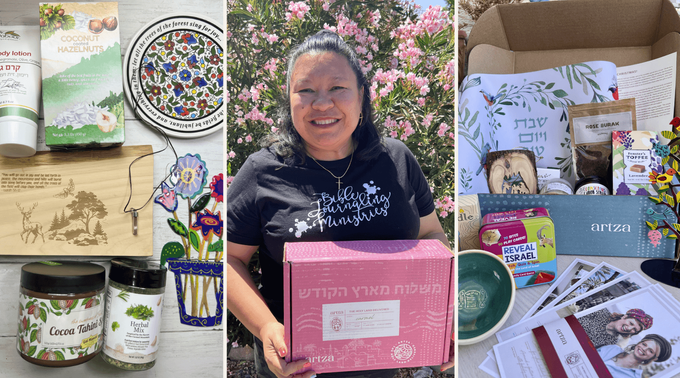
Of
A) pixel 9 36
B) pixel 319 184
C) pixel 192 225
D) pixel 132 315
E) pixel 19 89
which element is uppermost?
pixel 9 36

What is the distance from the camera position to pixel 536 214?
81cm

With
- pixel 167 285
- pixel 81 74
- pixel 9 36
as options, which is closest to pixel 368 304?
pixel 167 285

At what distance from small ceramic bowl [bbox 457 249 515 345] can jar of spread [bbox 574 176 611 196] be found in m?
0.35

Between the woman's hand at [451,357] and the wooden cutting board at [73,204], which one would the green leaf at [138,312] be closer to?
the wooden cutting board at [73,204]

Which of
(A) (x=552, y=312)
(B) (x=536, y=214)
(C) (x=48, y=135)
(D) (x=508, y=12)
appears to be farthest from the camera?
(D) (x=508, y=12)

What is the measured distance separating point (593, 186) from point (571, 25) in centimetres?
46

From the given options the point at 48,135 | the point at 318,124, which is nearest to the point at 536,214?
the point at 318,124

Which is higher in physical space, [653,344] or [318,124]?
[318,124]

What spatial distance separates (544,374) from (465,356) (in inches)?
4.6

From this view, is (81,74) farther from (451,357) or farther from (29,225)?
(451,357)

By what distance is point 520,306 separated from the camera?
731 mm

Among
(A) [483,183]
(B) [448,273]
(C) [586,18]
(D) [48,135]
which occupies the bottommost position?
(B) [448,273]

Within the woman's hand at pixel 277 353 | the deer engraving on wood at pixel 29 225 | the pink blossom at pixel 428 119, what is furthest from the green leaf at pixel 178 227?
the pink blossom at pixel 428 119

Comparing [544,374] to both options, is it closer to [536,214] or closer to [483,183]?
[536,214]
